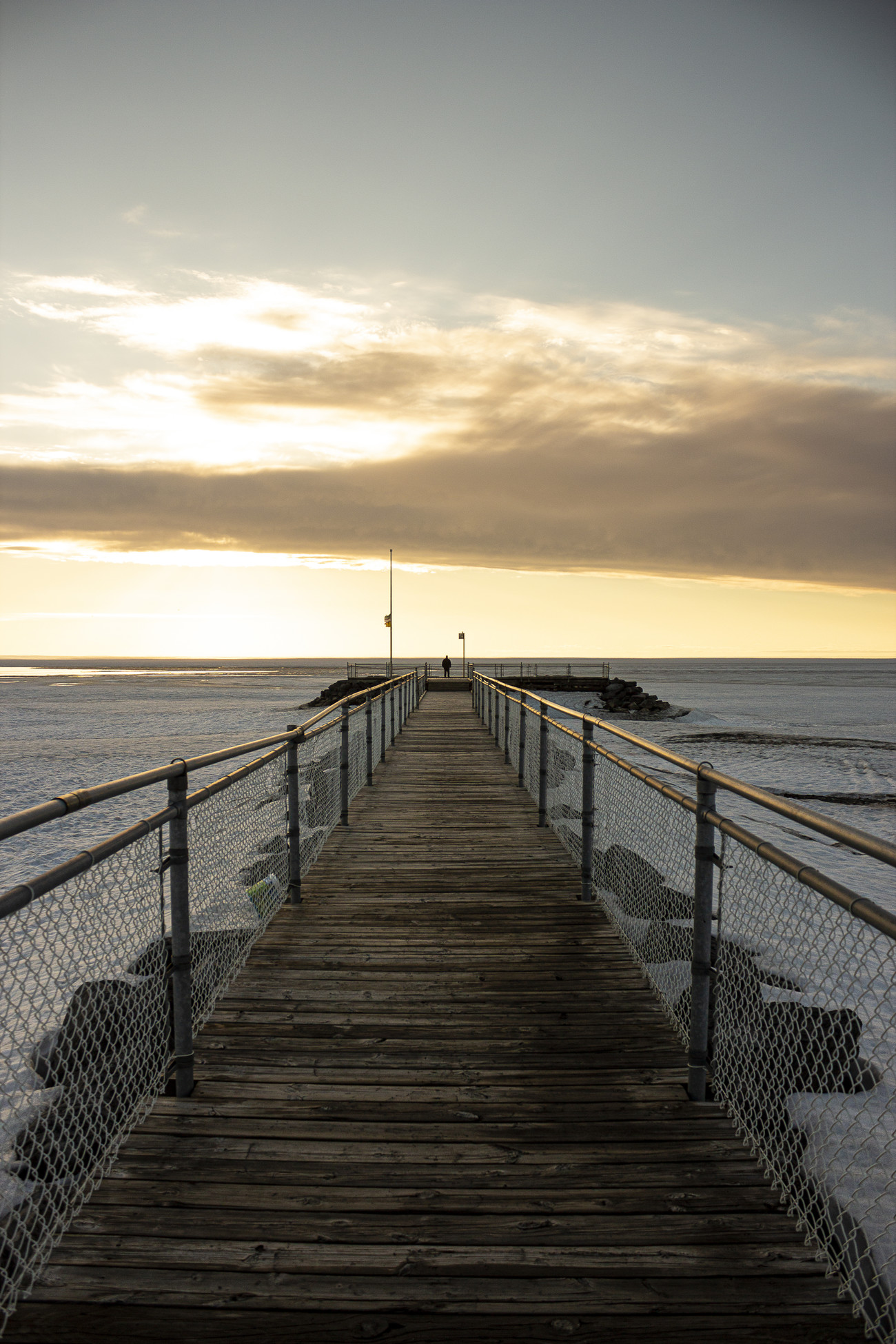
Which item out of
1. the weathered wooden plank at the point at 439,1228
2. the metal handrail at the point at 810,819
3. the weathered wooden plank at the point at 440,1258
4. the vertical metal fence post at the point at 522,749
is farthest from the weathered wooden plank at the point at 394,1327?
the vertical metal fence post at the point at 522,749

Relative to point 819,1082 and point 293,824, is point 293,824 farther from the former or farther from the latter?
point 819,1082

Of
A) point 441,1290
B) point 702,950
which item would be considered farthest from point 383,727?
point 441,1290

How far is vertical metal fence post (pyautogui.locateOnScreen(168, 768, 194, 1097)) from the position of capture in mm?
3057

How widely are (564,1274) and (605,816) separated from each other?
4533 millimetres

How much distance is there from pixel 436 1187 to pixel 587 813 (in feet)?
10.0

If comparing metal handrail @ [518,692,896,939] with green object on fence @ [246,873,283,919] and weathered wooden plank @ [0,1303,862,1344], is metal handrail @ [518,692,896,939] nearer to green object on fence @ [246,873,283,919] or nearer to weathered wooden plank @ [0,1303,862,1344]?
weathered wooden plank @ [0,1303,862,1344]

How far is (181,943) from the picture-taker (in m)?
3.11

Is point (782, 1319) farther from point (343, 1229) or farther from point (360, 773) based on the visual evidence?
point (360, 773)

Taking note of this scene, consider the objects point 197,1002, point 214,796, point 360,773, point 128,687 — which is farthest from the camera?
point 128,687

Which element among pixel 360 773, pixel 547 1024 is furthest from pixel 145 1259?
pixel 360 773

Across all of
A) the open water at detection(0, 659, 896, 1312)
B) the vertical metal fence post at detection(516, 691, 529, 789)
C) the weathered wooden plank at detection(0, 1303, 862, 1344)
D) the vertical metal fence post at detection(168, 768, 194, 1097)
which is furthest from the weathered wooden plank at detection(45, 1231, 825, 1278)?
the vertical metal fence post at detection(516, 691, 529, 789)

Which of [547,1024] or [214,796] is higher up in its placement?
[214,796]

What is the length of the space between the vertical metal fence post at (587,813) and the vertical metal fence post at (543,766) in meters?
1.76

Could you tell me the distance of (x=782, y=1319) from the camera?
2.05m
